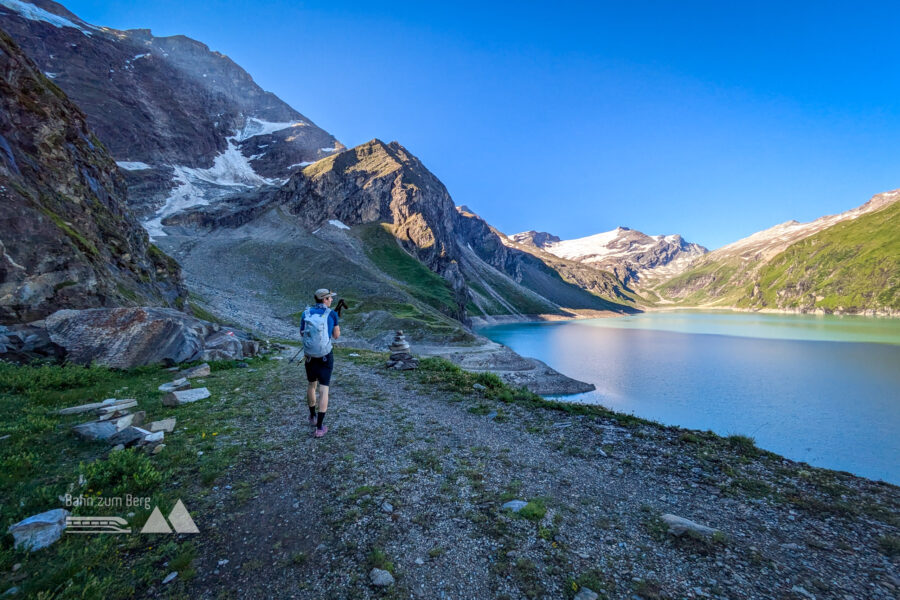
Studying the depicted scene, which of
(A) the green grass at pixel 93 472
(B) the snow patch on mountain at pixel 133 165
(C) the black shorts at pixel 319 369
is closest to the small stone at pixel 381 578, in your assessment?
(A) the green grass at pixel 93 472

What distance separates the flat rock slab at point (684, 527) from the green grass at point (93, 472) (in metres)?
7.13

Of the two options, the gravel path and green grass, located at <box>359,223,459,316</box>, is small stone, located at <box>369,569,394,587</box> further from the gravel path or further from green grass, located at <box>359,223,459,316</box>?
green grass, located at <box>359,223,459,316</box>

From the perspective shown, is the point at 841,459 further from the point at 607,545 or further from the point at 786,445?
the point at 607,545

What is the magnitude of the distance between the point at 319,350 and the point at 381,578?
5.96 metres

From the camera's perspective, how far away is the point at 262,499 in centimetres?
610

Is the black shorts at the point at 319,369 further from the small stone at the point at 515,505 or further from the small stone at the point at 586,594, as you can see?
the small stone at the point at 586,594

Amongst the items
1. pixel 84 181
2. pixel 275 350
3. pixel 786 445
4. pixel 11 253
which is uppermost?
pixel 84 181

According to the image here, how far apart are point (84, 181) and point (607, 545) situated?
38.4m

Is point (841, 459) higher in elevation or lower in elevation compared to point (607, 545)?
lower

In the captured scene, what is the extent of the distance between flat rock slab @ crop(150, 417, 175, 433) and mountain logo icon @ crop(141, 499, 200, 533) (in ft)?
12.1

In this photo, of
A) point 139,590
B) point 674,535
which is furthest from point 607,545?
point 139,590

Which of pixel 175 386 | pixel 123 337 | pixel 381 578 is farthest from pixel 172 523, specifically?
pixel 123 337

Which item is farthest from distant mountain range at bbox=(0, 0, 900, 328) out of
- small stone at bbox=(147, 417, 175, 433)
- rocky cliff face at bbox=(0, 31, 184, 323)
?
small stone at bbox=(147, 417, 175, 433)

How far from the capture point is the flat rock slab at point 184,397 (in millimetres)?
10419
